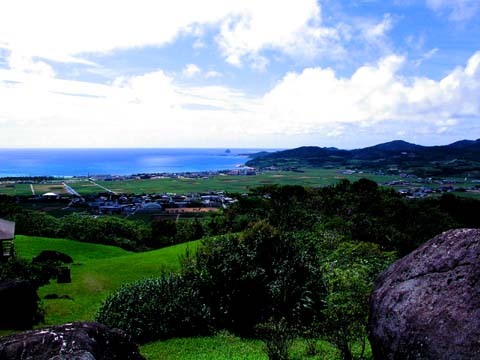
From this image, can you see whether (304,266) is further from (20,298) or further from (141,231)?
(141,231)

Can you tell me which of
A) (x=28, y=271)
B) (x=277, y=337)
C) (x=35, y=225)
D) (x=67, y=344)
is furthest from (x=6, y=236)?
(x=35, y=225)

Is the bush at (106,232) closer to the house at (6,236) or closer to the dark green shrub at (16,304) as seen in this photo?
the house at (6,236)

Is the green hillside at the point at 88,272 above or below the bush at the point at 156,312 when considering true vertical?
below

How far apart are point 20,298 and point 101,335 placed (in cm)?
1485

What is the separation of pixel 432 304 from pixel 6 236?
30.6 metres

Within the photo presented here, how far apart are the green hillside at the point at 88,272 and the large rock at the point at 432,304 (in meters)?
18.0

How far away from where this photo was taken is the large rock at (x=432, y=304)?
7637mm

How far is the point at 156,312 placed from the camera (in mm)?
20141

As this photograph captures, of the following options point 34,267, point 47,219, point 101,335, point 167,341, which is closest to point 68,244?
point 47,219

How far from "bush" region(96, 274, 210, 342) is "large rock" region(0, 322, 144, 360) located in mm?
11800

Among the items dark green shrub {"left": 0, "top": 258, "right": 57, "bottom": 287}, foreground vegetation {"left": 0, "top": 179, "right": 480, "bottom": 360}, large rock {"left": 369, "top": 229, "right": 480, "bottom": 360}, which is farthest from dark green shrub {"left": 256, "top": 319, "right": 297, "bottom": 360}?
dark green shrub {"left": 0, "top": 258, "right": 57, "bottom": 287}

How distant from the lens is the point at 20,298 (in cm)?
2036

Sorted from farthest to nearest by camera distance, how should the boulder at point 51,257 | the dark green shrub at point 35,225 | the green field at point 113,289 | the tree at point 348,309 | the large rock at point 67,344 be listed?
the dark green shrub at point 35,225, the boulder at point 51,257, the green field at point 113,289, the tree at point 348,309, the large rock at point 67,344

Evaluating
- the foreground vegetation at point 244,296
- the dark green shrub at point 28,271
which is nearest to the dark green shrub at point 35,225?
the foreground vegetation at point 244,296
